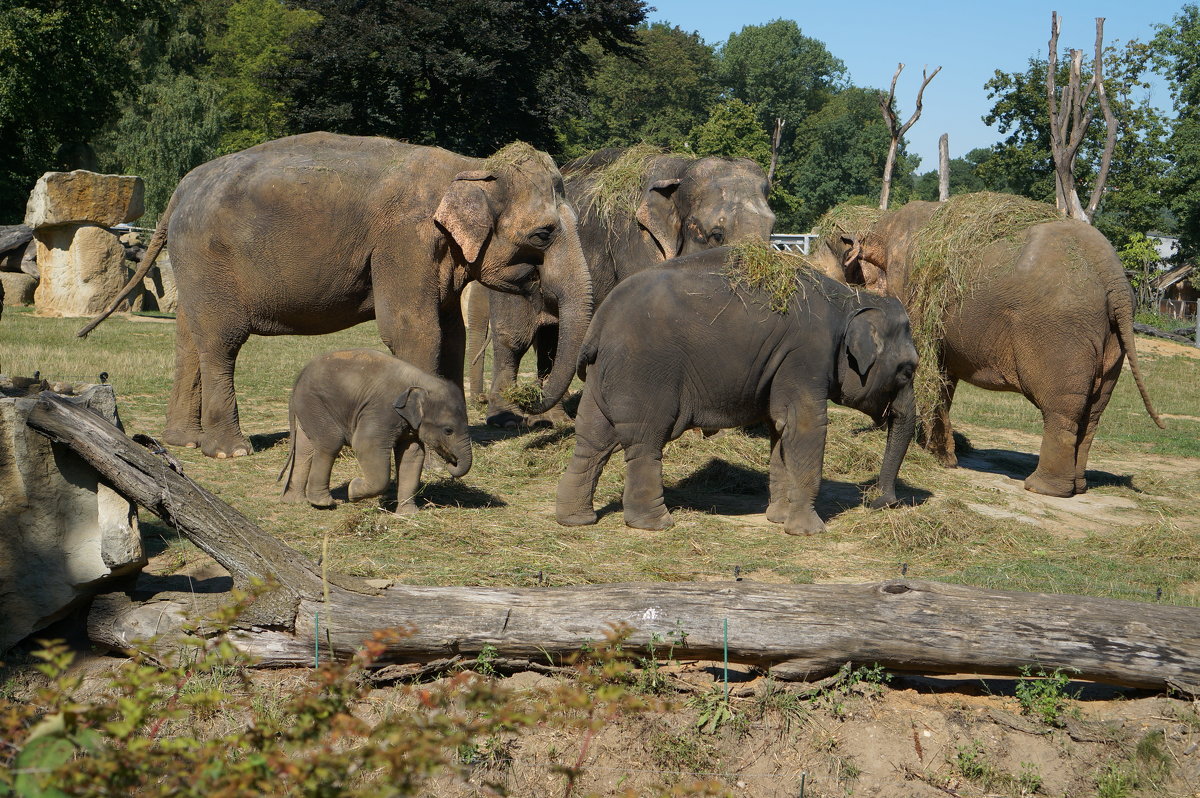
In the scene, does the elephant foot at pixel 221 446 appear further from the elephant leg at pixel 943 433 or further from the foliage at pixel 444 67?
the foliage at pixel 444 67

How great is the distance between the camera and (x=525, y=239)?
34.1ft

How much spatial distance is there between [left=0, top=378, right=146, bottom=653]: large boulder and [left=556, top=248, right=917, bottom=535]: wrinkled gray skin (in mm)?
3631

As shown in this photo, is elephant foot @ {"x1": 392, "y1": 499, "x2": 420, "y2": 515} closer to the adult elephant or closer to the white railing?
the adult elephant

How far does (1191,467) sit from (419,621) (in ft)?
33.3

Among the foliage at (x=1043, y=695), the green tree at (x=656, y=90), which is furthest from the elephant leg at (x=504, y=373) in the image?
the green tree at (x=656, y=90)

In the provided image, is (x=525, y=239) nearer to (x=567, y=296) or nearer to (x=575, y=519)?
(x=567, y=296)

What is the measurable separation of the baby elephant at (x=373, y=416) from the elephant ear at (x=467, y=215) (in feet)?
5.35

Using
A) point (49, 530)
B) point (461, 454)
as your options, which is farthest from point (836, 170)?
point (49, 530)

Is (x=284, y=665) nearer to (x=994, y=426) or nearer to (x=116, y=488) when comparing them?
(x=116, y=488)

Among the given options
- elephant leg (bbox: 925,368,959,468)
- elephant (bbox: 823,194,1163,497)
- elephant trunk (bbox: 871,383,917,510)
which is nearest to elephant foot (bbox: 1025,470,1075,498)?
elephant (bbox: 823,194,1163,497)

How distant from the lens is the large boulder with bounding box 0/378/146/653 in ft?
19.2

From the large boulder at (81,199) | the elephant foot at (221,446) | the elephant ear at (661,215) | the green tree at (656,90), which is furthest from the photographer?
the green tree at (656,90)

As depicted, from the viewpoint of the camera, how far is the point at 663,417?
8742mm

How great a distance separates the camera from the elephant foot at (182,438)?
11172 mm
